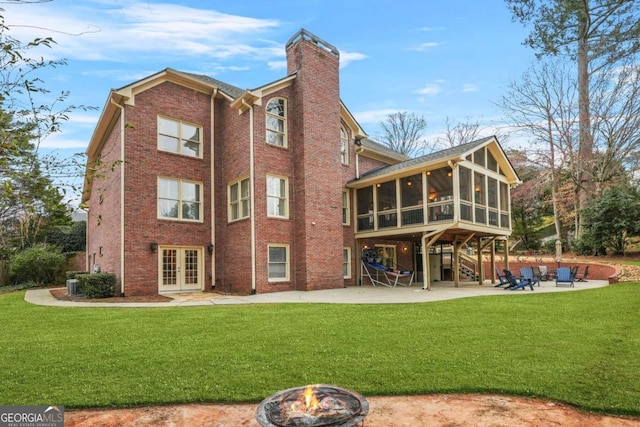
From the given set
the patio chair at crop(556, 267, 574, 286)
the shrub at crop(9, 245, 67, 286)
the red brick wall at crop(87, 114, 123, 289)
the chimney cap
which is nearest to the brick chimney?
the chimney cap

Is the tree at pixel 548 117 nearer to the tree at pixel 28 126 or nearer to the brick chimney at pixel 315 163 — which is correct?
the brick chimney at pixel 315 163

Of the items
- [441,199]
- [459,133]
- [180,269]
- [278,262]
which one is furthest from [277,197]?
[459,133]

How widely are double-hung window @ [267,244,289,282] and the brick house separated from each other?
5 centimetres

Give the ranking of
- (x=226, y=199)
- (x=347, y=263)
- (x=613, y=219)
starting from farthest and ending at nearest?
(x=613, y=219) → (x=347, y=263) → (x=226, y=199)

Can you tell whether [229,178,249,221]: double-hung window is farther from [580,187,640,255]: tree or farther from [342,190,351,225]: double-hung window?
[580,187,640,255]: tree

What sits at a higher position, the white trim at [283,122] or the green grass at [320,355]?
the white trim at [283,122]

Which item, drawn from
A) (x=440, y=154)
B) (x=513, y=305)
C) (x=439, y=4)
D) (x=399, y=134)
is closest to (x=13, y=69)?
(x=513, y=305)

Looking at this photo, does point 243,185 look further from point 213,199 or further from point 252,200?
point 213,199

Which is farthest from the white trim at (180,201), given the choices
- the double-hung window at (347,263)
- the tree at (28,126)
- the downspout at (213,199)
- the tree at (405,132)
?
the tree at (405,132)

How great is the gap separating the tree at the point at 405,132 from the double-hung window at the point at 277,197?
2372cm

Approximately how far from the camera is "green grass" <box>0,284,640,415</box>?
4039 millimetres

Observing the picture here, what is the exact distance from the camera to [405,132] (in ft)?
Answer: 121

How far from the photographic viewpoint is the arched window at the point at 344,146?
57.8ft

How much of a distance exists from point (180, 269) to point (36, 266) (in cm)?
959
